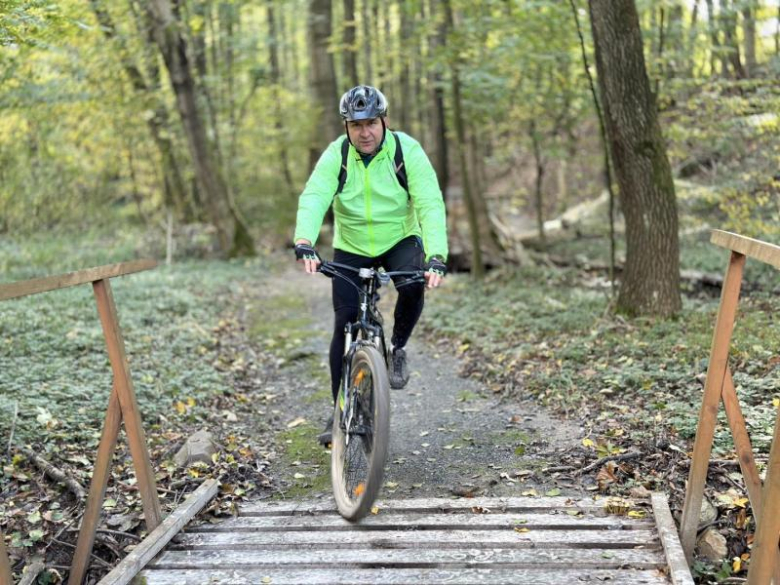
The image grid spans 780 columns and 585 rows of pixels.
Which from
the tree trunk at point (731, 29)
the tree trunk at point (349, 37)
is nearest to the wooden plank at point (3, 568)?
the tree trunk at point (731, 29)

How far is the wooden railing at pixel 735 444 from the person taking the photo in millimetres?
2752

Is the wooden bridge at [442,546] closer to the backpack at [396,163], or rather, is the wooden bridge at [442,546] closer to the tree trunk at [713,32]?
the backpack at [396,163]

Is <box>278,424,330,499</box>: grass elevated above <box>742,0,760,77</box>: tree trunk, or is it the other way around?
<box>742,0,760,77</box>: tree trunk

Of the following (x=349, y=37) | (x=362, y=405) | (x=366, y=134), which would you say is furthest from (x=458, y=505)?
(x=349, y=37)

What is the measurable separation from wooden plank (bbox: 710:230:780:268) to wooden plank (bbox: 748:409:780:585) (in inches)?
23.5

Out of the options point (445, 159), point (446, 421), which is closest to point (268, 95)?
point (445, 159)

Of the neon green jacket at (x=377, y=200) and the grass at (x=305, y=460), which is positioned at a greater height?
the neon green jacket at (x=377, y=200)

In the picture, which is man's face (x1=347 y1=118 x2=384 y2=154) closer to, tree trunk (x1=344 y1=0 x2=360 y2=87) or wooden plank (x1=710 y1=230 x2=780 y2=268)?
wooden plank (x1=710 y1=230 x2=780 y2=268)

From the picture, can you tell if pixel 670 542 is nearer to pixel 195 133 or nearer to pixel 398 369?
pixel 398 369

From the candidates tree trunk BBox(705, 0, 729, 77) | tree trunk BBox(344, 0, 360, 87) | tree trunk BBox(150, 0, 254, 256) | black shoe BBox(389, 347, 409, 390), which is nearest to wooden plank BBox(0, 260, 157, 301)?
black shoe BBox(389, 347, 409, 390)

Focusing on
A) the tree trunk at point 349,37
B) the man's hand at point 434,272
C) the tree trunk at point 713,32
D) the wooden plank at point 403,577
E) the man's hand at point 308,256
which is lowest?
the wooden plank at point 403,577

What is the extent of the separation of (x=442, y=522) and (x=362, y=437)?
665 mm

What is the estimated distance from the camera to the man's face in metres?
4.30

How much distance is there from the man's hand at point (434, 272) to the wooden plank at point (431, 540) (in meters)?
1.39
